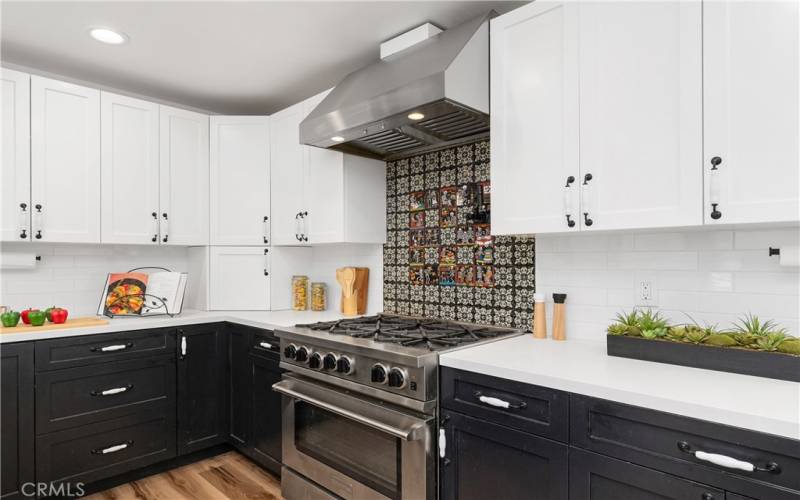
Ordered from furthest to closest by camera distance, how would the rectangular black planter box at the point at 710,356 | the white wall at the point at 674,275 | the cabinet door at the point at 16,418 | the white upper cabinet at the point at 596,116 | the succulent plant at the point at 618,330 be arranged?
the cabinet door at the point at 16,418 → the succulent plant at the point at 618,330 → the white wall at the point at 674,275 → the white upper cabinet at the point at 596,116 → the rectangular black planter box at the point at 710,356

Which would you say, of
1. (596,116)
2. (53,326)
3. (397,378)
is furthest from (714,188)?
(53,326)

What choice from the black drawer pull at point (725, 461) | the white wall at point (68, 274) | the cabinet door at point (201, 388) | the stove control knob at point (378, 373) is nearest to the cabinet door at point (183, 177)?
the white wall at point (68, 274)

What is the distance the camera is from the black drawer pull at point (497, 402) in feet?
5.19

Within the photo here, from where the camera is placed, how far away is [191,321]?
290 cm

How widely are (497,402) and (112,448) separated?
2.25 meters

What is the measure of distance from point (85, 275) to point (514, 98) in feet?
9.58

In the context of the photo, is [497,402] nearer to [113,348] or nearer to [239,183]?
[113,348]

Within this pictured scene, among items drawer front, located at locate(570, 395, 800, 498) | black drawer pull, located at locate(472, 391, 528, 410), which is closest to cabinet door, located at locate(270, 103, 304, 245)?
black drawer pull, located at locate(472, 391, 528, 410)

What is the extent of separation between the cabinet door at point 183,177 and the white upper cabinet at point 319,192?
0.50 meters

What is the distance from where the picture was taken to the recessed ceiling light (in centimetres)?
241

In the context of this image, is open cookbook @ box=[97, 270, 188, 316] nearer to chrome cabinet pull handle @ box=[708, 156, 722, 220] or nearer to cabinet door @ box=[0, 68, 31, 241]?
cabinet door @ box=[0, 68, 31, 241]

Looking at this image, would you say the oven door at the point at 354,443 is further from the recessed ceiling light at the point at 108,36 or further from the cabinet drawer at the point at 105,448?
the recessed ceiling light at the point at 108,36

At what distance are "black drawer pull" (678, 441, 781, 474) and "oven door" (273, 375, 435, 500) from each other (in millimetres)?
871

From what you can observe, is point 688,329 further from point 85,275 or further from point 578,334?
point 85,275
